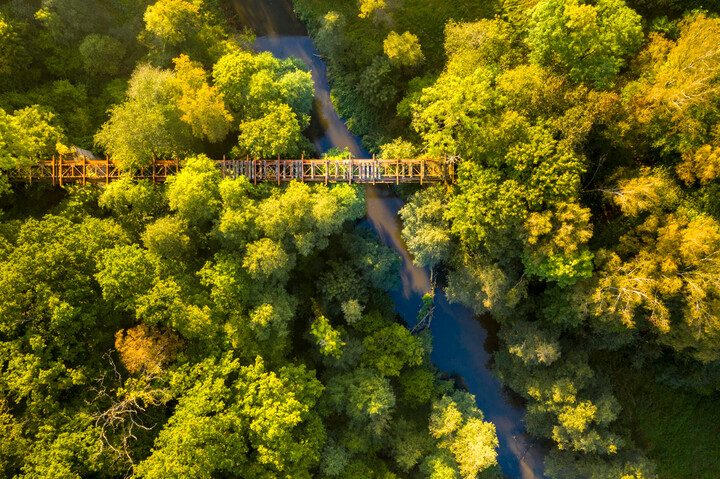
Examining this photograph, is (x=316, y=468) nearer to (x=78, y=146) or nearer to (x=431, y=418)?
(x=431, y=418)

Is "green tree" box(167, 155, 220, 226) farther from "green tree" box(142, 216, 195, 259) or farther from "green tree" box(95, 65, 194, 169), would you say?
"green tree" box(95, 65, 194, 169)

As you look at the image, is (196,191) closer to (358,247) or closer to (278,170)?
(278,170)

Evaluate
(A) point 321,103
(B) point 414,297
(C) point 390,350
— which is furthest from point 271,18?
(C) point 390,350

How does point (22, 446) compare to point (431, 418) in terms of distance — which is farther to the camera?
point (431, 418)

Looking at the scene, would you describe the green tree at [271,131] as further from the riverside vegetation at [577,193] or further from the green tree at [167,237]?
the green tree at [167,237]

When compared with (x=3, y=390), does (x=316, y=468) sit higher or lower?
lower

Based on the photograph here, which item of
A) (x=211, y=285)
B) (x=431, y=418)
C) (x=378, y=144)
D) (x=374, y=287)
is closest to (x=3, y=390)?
(x=211, y=285)

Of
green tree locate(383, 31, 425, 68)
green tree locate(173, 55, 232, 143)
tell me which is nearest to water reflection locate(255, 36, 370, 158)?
green tree locate(383, 31, 425, 68)

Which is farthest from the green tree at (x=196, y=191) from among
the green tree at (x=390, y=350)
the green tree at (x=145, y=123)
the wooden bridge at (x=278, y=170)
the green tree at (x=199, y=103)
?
the green tree at (x=390, y=350)
